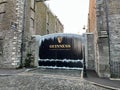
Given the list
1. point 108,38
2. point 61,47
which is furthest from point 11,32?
point 108,38

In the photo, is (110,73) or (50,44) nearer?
(110,73)

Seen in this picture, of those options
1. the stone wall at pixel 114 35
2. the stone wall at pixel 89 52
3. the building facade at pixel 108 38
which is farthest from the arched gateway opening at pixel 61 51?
the stone wall at pixel 114 35

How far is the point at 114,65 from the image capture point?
806cm

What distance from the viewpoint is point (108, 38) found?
8344 millimetres

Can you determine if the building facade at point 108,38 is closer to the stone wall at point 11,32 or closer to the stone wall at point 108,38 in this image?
the stone wall at point 108,38

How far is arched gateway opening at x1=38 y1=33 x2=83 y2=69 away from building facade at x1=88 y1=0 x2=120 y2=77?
287 centimetres

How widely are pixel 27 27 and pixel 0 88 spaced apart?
24.8ft

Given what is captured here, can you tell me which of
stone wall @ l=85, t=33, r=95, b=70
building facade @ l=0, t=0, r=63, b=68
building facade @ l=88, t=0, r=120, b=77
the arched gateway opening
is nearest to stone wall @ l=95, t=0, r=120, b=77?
building facade @ l=88, t=0, r=120, b=77

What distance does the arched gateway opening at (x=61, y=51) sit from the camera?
36.6 ft

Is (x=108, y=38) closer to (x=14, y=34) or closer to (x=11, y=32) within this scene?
(x=14, y=34)

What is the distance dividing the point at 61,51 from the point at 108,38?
4.35 meters

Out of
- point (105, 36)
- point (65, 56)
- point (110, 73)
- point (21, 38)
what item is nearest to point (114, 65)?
point (110, 73)

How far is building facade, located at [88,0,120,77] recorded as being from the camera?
8.02 metres

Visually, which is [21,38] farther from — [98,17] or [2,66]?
[98,17]
